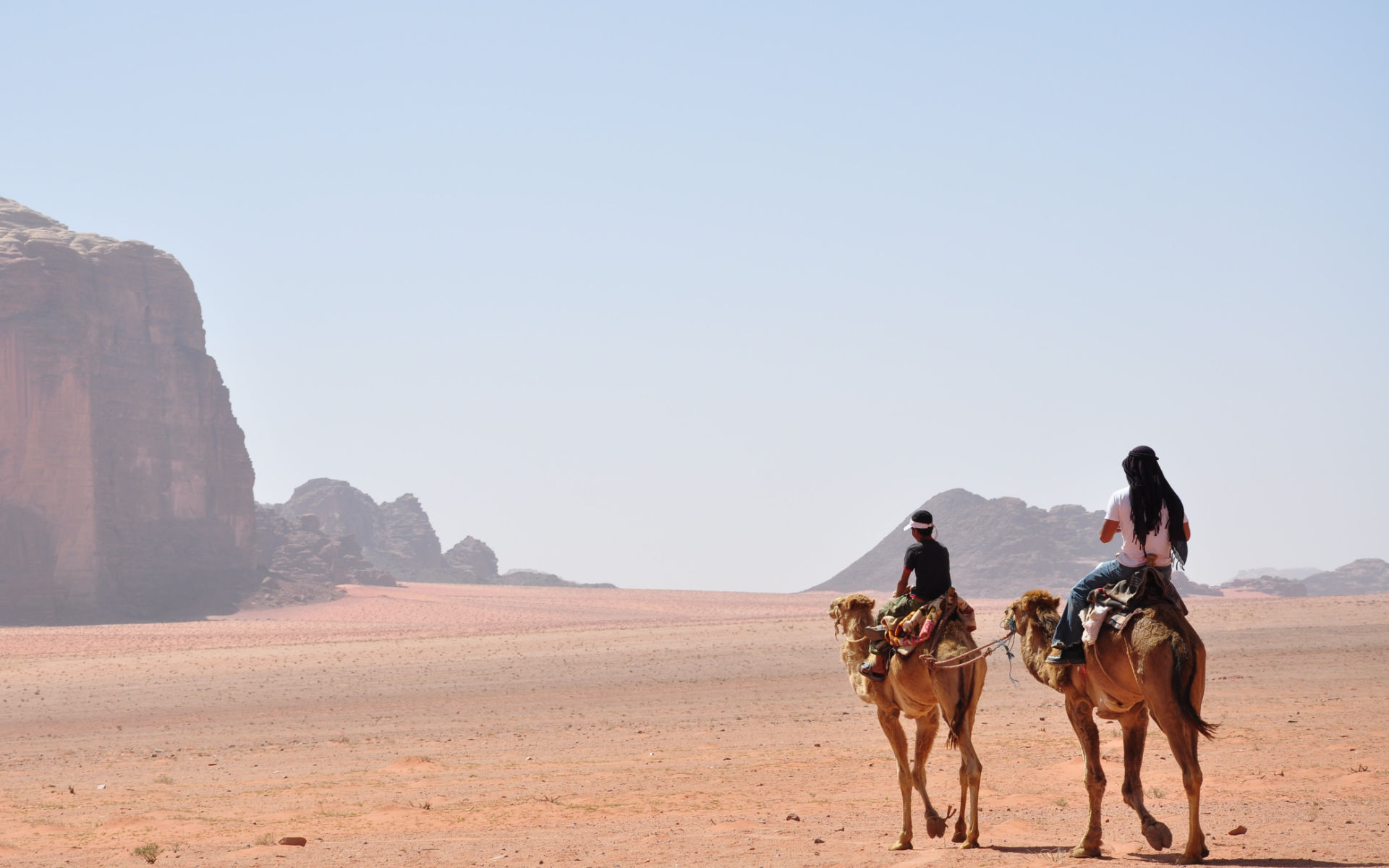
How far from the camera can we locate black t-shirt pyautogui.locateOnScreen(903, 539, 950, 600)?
33.9 ft

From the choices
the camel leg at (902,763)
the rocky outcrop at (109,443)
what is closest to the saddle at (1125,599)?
the camel leg at (902,763)

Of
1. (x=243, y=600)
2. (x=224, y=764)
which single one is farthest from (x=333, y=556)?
(x=224, y=764)

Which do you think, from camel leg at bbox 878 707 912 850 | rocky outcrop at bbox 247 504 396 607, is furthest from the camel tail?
rocky outcrop at bbox 247 504 396 607

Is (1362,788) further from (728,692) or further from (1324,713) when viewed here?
(728,692)

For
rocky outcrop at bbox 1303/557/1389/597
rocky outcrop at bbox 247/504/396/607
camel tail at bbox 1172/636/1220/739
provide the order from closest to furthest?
camel tail at bbox 1172/636/1220/739 < rocky outcrop at bbox 247/504/396/607 < rocky outcrop at bbox 1303/557/1389/597

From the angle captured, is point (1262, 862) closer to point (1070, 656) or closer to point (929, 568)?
point (1070, 656)

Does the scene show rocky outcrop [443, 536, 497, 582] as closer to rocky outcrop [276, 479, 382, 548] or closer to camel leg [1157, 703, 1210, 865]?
rocky outcrop [276, 479, 382, 548]

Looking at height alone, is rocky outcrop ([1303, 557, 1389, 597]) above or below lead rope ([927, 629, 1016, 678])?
below

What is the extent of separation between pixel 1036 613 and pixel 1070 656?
73cm

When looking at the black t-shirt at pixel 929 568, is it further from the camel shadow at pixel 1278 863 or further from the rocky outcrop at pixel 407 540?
the rocky outcrop at pixel 407 540

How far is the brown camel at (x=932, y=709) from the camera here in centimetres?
997

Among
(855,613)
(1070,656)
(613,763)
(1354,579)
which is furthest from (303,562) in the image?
(1354,579)

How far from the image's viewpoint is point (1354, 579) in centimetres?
14950

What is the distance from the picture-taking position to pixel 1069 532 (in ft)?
507
